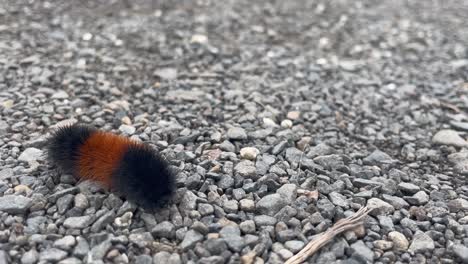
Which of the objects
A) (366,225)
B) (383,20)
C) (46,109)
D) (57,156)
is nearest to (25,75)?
(46,109)

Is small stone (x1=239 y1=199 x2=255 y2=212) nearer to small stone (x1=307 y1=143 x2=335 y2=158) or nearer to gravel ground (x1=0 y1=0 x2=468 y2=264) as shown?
gravel ground (x1=0 y1=0 x2=468 y2=264)

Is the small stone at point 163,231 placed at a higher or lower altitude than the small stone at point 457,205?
lower

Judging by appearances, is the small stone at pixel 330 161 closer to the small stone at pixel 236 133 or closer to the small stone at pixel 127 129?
the small stone at pixel 236 133

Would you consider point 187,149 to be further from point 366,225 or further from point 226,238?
point 366,225

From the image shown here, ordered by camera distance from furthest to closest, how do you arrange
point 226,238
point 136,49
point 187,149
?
point 136,49
point 187,149
point 226,238

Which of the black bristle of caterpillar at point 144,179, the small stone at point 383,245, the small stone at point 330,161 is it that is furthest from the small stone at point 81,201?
the small stone at point 383,245

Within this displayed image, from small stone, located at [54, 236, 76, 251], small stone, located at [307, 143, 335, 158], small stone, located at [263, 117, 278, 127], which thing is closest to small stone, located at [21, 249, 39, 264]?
small stone, located at [54, 236, 76, 251]

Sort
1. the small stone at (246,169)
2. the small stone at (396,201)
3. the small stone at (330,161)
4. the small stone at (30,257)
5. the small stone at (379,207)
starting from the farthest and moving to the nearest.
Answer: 1. the small stone at (330,161)
2. the small stone at (246,169)
3. the small stone at (396,201)
4. the small stone at (379,207)
5. the small stone at (30,257)
